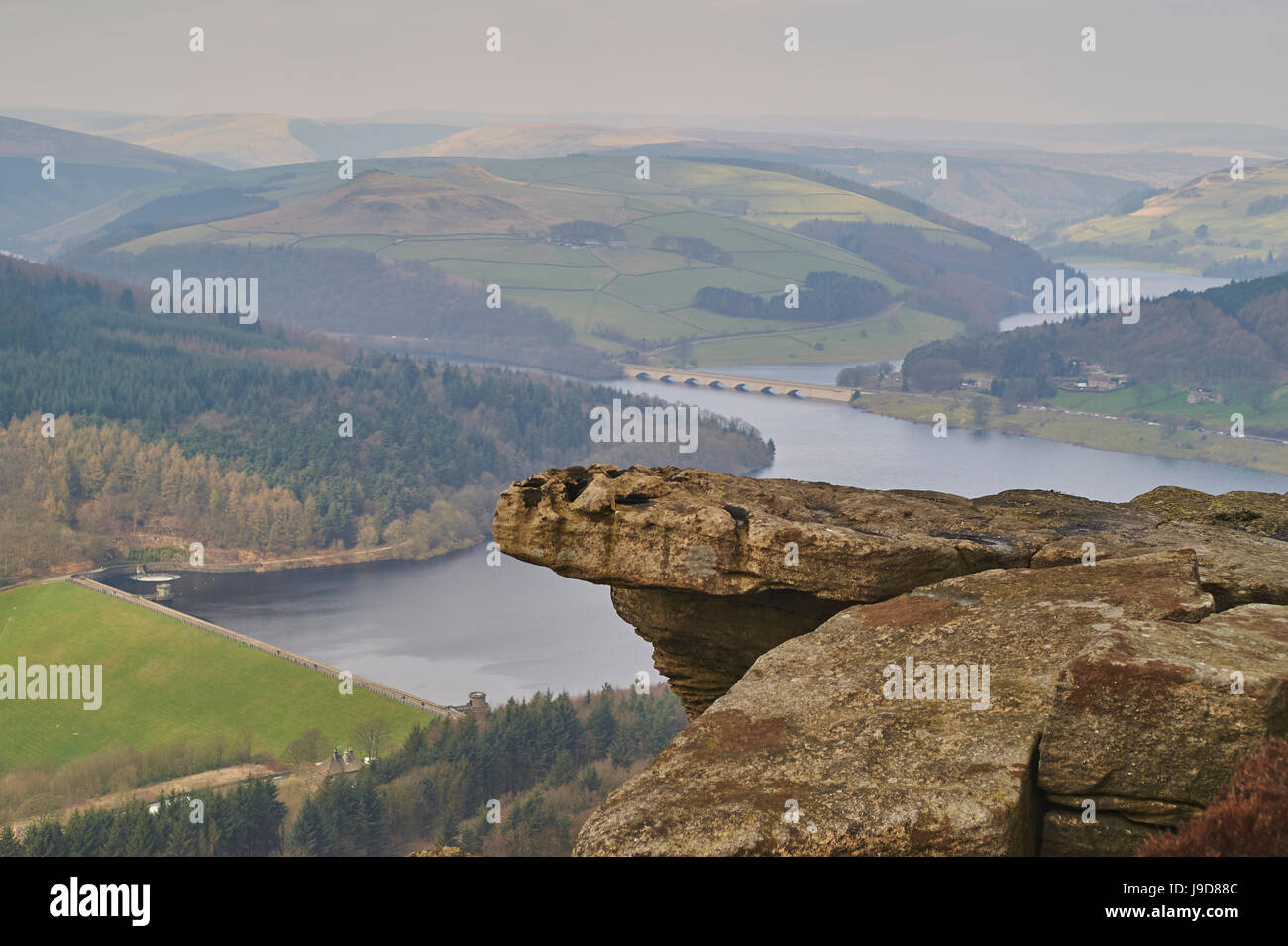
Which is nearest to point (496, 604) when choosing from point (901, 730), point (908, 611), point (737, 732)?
point (908, 611)

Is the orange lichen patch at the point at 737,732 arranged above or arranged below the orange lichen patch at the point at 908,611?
below

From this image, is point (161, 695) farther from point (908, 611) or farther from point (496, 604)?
point (908, 611)

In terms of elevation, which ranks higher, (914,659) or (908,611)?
(908,611)

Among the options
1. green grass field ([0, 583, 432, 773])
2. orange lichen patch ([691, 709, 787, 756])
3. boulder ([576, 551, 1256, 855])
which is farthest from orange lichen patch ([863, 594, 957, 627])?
green grass field ([0, 583, 432, 773])

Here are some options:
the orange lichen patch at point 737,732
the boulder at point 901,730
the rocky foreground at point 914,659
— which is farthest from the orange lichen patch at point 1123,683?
the orange lichen patch at point 737,732

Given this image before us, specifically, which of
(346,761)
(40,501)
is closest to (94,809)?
(346,761)

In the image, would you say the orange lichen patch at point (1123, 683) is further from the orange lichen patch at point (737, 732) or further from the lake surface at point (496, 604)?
the lake surface at point (496, 604)
